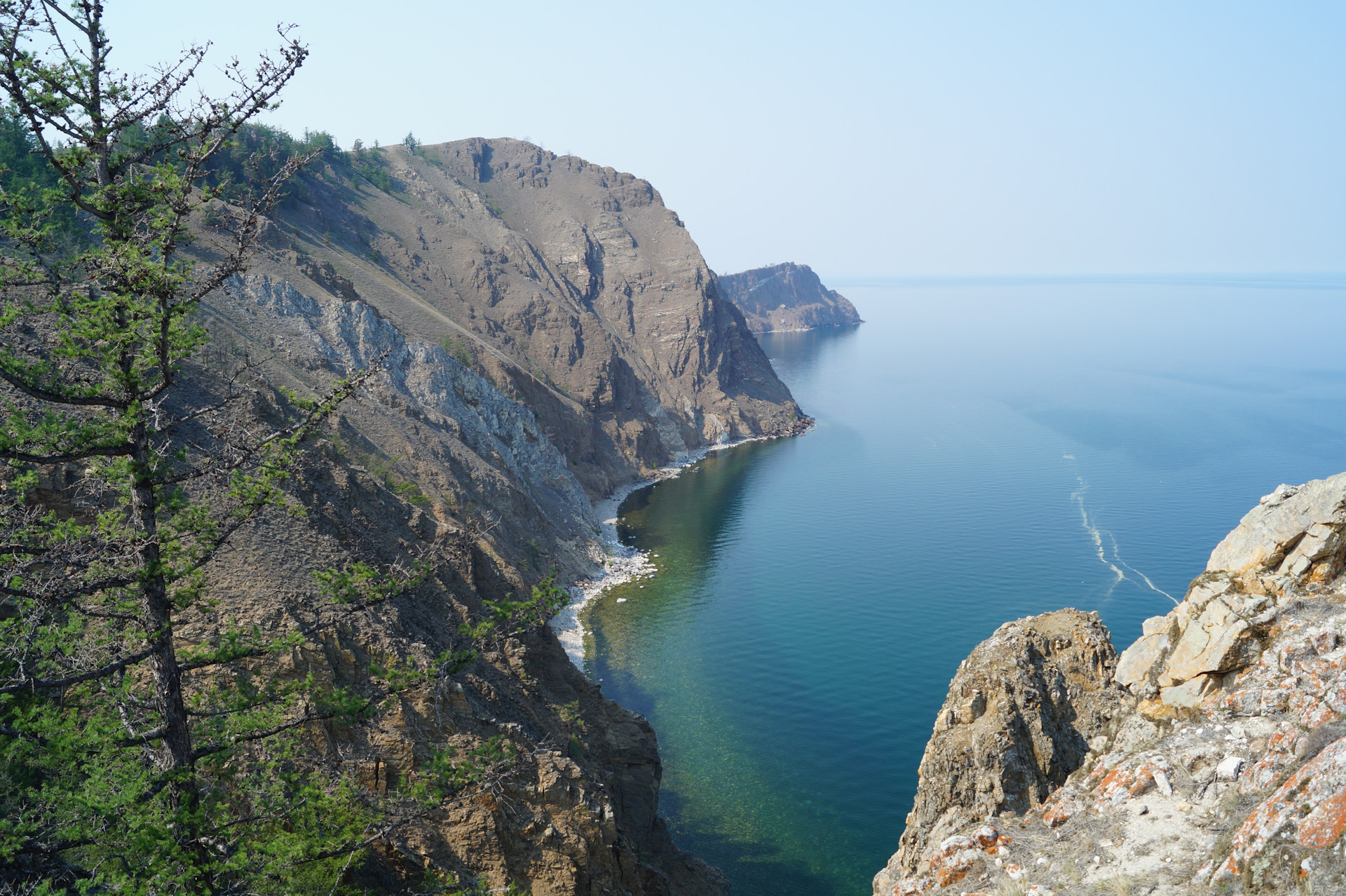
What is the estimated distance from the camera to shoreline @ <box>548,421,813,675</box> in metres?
51.2

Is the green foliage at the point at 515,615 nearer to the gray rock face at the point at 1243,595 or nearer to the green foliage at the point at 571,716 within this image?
the gray rock face at the point at 1243,595

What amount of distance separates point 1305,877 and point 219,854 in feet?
41.3

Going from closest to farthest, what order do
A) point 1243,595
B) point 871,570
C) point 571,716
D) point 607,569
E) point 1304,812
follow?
point 1304,812 → point 1243,595 → point 571,716 → point 871,570 → point 607,569

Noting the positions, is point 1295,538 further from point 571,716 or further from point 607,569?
point 607,569

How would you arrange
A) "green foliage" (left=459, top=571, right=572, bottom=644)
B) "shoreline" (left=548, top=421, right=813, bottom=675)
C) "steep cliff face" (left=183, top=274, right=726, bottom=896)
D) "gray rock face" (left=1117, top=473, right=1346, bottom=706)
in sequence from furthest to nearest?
"shoreline" (left=548, top=421, right=813, bottom=675) < "steep cliff face" (left=183, top=274, right=726, bottom=896) < "green foliage" (left=459, top=571, right=572, bottom=644) < "gray rock face" (left=1117, top=473, right=1346, bottom=706)

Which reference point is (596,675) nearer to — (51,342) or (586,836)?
(586,836)

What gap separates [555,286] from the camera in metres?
113

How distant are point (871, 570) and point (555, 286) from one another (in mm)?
68813

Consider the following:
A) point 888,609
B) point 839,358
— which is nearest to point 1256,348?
point 839,358

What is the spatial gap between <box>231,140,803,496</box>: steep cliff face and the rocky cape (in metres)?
0.39

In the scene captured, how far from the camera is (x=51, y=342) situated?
76.7 ft

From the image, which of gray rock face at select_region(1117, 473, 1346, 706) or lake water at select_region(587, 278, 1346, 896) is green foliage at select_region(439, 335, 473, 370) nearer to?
lake water at select_region(587, 278, 1346, 896)

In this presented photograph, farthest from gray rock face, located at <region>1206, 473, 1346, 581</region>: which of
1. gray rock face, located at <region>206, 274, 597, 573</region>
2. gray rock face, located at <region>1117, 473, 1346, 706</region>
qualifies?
gray rock face, located at <region>206, 274, 597, 573</region>

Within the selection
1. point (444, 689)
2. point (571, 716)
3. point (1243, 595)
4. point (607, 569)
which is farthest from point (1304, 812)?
point (607, 569)
